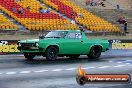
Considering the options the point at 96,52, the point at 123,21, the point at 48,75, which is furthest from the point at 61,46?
the point at 123,21

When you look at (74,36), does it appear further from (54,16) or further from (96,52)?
(54,16)

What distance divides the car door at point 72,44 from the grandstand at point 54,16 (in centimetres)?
1370

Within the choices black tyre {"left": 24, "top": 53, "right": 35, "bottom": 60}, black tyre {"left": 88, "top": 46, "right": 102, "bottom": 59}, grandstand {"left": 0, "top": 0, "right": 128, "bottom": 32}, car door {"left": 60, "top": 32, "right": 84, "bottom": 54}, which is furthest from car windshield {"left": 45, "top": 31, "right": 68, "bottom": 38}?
grandstand {"left": 0, "top": 0, "right": 128, "bottom": 32}

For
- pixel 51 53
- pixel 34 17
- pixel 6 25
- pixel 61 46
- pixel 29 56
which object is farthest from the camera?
pixel 34 17

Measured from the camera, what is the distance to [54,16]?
38.7 meters

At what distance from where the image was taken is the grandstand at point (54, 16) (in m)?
36.1

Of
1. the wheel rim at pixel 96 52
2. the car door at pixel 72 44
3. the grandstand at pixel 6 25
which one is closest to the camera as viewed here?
the car door at pixel 72 44

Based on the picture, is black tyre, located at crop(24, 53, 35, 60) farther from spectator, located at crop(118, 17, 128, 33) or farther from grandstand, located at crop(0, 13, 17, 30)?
spectator, located at crop(118, 17, 128, 33)

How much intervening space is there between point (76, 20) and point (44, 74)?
24.9m

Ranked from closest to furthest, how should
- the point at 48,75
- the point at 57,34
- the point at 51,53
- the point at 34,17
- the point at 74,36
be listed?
the point at 48,75, the point at 51,53, the point at 57,34, the point at 74,36, the point at 34,17

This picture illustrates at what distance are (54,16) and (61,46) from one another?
1844 centimetres

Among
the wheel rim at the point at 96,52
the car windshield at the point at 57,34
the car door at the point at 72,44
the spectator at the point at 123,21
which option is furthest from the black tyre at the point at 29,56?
the spectator at the point at 123,21

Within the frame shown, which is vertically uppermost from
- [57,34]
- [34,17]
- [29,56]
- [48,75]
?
[34,17]

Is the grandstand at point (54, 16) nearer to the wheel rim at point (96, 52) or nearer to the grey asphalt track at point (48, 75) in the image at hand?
the wheel rim at point (96, 52)
